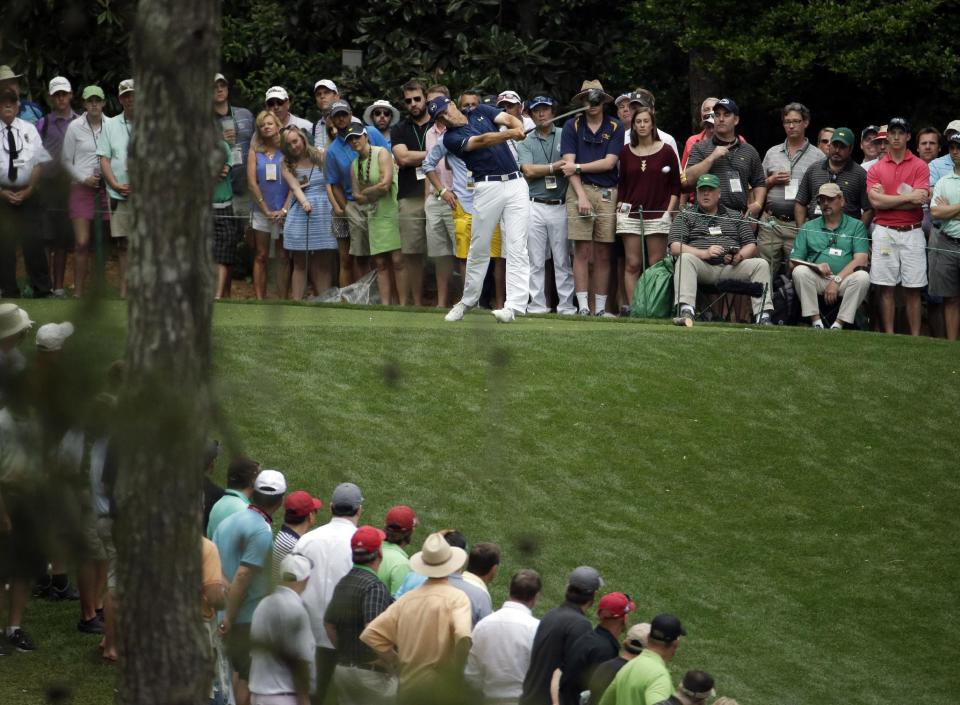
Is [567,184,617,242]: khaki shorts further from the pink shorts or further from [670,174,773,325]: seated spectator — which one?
the pink shorts

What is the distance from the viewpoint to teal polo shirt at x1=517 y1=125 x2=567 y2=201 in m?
16.0

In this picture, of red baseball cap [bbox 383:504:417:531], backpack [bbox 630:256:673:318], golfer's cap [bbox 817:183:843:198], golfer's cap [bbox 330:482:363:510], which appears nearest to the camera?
golfer's cap [bbox 330:482:363:510]

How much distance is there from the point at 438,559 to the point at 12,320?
17.0 feet

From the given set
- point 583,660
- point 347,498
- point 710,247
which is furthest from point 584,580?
point 710,247

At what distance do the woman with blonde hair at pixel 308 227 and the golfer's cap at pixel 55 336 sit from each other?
11777 millimetres

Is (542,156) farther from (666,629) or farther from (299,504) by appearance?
(666,629)

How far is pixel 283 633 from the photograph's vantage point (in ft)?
9.11

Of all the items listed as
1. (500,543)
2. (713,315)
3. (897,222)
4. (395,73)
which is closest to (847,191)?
(897,222)

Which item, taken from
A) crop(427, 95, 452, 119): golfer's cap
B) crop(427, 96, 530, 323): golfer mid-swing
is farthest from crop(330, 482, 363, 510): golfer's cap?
crop(427, 95, 452, 119): golfer's cap

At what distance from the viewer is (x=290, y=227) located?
15648 millimetres

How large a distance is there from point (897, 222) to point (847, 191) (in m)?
0.62

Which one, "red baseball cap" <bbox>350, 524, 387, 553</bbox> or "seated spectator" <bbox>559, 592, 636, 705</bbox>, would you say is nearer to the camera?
"seated spectator" <bbox>559, 592, 636, 705</bbox>

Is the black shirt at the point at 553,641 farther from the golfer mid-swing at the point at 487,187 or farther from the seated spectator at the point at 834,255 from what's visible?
the seated spectator at the point at 834,255

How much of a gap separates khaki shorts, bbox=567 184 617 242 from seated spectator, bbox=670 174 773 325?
74 centimetres
